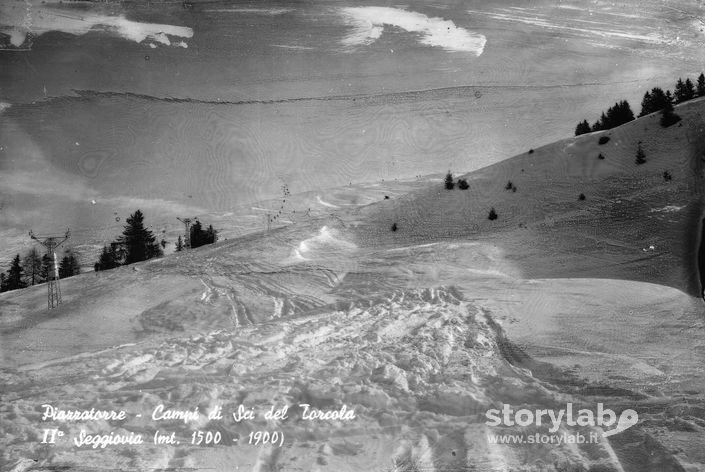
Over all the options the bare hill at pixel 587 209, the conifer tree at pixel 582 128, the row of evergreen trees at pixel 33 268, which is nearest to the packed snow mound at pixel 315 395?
the bare hill at pixel 587 209

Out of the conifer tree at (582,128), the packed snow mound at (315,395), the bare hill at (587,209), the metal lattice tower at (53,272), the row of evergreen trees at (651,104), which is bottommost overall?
the packed snow mound at (315,395)

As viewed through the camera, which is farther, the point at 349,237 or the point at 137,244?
the point at 137,244

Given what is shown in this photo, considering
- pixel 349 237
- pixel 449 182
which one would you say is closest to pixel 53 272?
pixel 349 237

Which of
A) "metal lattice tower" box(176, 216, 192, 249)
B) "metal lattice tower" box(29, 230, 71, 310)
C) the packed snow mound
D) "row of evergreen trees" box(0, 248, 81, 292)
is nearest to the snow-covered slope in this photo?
the packed snow mound

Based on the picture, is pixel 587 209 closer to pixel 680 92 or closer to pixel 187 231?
pixel 680 92

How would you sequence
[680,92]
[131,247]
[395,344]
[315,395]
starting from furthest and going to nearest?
1. [131,247]
2. [680,92]
3. [395,344]
4. [315,395]

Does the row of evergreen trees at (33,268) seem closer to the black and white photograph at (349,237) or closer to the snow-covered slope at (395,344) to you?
the black and white photograph at (349,237)

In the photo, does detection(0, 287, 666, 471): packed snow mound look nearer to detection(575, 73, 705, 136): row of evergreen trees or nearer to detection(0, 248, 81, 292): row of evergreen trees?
detection(0, 248, 81, 292): row of evergreen trees

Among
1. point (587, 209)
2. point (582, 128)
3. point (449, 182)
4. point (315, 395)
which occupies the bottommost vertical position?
point (315, 395)
